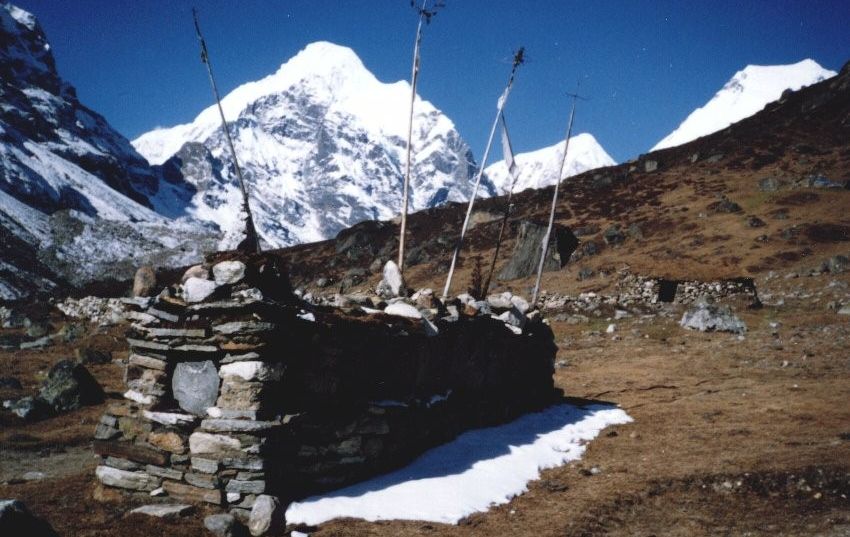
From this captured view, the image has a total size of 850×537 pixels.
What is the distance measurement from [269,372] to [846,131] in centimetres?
6508

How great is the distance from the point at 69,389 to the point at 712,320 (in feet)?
66.0

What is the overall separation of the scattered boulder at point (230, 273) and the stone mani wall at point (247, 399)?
16 mm

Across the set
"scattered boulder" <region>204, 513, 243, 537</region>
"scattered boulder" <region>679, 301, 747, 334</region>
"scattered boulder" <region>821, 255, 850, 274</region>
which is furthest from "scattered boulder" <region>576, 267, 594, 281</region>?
"scattered boulder" <region>204, 513, 243, 537</region>

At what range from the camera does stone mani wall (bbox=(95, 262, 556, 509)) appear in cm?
553

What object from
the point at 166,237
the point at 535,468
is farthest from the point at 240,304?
the point at 166,237

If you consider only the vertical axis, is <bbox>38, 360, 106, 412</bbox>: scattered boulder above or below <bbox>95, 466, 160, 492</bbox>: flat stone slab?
below

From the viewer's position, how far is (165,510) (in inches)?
207

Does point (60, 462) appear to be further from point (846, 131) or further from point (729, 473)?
point (846, 131)

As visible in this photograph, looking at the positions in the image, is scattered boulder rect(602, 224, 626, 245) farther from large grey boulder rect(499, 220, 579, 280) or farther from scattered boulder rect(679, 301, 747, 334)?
scattered boulder rect(679, 301, 747, 334)

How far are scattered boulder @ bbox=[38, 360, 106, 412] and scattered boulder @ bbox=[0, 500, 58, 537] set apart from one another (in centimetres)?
902

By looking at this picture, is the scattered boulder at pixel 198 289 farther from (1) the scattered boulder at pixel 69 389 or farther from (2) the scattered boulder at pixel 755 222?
(2) the scattered boulder at pixel 755 222

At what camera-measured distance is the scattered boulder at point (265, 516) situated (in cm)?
512

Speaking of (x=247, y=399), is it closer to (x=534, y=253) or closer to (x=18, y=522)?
(x=18, y=522)

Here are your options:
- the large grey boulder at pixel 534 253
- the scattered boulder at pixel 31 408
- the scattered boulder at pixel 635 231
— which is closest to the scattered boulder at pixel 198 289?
the scattered boulder at pixel 31 408
